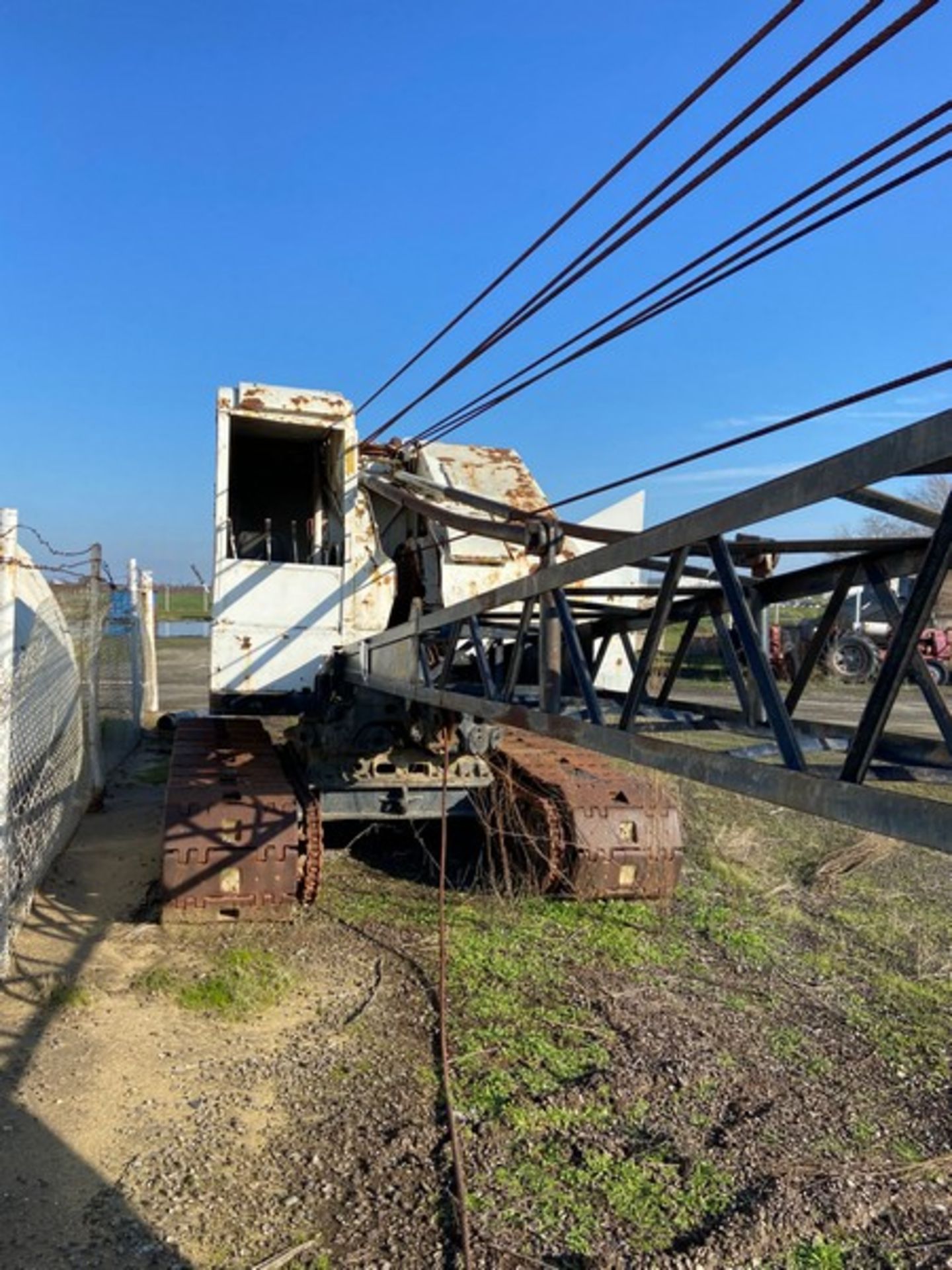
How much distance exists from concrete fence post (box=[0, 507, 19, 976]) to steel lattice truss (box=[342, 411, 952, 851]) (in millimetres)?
2030

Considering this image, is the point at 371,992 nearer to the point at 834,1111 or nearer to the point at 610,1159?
the point at 610,1159

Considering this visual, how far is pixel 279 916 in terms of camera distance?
634cm

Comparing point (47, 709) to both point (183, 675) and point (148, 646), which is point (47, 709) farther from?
point (183, 675)

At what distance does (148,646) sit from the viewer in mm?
17188

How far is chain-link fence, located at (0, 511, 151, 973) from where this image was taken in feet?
17.9

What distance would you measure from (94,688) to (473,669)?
5.18 m

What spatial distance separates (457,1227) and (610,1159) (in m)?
0.69

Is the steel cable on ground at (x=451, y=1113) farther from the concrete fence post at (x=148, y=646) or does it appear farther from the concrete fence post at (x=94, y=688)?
the concrete fence post at (x=148, y=646)

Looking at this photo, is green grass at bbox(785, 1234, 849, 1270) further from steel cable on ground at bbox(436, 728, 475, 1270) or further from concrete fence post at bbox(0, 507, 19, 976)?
concrete fence post at bbox(0, 507, 19, 976)

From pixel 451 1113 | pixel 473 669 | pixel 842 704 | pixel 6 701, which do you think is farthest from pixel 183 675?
pixel 451 1113

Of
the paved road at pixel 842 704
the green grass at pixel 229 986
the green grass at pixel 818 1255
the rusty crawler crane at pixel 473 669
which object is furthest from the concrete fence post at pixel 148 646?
the green grass at pixel 818 1255

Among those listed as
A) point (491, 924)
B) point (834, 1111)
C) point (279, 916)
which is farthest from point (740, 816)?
point (834, 1111)

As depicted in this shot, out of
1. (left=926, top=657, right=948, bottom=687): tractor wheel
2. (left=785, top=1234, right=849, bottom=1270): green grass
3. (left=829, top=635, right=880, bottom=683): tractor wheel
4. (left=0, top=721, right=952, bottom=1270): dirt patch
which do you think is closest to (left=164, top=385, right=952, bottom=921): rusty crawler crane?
(left=0, top=721, right=952, bottom=1270): dirt patch

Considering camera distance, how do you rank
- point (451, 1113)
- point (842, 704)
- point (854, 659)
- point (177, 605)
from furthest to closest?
1. point (177, 605)
2. point (854, 659)
3. point (842, 704)
4. point (451, 1113)
